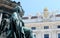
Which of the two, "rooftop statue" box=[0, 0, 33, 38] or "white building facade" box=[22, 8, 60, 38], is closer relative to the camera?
"rooftop statue" box=[0, 0, 33, 38]

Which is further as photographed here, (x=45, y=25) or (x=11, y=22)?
(x=45, y=25)

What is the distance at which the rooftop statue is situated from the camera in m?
8.12

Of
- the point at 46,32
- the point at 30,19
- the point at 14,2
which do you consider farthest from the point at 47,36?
the point at 14,2

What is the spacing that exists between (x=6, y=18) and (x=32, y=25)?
33.7 metres

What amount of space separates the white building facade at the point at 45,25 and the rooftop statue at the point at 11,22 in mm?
32418

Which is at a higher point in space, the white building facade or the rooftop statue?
the rooftop statue

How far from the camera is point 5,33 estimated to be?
26.9 ft

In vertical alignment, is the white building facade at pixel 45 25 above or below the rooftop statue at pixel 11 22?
below

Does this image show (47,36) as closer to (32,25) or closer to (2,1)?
(32,25)

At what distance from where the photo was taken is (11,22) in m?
8.20

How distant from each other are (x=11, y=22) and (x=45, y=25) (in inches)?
1327

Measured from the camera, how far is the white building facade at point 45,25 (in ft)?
136

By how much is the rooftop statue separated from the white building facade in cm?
3242

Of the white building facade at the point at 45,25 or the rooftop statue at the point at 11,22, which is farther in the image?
the white building facade at the point at 45,25
